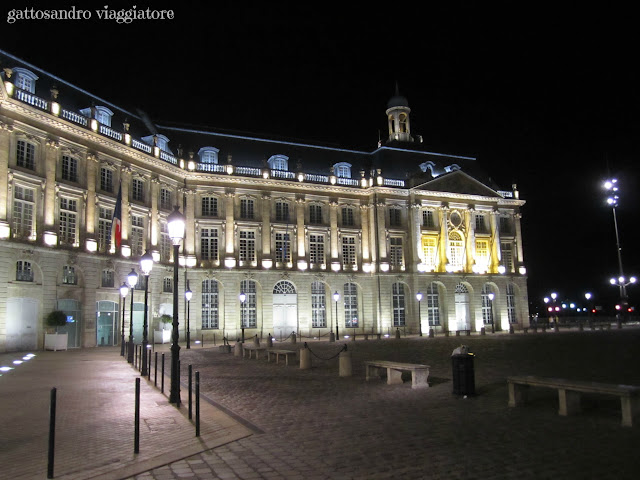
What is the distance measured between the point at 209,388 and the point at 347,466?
31.4 ft

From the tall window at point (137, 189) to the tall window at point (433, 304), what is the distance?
3137 cm

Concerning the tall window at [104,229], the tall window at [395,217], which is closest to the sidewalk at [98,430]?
the tall window at [104,229]

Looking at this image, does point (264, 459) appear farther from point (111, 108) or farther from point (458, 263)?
point (458, 263)

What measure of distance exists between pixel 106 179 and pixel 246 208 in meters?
14.9

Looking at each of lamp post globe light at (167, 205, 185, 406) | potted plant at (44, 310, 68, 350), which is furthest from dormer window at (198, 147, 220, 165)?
lamp post globe light at (167, 205, 185, 406)

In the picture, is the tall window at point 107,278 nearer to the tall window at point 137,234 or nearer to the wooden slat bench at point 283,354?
the tall window at point 137,234

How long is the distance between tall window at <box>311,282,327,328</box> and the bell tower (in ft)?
77.9

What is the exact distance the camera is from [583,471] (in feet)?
24.2

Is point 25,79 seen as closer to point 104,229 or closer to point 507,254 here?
point 104,229

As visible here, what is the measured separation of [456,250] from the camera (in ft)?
210

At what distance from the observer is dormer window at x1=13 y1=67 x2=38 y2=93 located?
38.7 meters

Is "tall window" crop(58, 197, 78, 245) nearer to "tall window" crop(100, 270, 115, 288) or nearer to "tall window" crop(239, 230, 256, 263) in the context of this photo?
"tall window" crop(100, 270, 115, 288)

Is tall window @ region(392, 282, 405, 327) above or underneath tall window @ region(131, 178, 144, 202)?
underneath

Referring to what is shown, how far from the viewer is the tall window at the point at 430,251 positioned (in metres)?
61.8
